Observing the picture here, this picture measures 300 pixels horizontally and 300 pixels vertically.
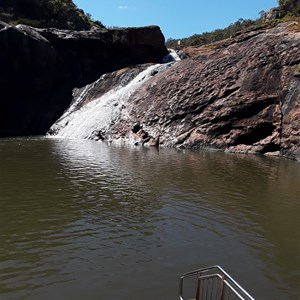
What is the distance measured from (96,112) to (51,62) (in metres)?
15.5

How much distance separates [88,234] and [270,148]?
24.9m

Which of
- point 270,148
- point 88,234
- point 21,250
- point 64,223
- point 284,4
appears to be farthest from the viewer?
point 284,4

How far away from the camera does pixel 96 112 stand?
49750 mm

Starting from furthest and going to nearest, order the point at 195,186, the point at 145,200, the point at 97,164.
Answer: the point at 97,164
the point at 195,186
the point at 145,200

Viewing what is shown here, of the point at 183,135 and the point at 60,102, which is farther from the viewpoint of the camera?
the point at 60,102

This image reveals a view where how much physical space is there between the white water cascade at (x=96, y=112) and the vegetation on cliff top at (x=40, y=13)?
3325 centimetres

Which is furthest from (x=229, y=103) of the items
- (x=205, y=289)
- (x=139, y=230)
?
(x=205, y=289)

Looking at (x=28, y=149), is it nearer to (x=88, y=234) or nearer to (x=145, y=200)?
(x=145, y=200)

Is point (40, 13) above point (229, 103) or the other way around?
above

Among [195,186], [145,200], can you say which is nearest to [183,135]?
[195,186]

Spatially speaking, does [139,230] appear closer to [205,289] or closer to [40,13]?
[205,289]

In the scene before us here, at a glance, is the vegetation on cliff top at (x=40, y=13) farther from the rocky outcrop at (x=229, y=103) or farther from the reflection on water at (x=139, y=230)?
the reflection on water at (x=139, y=230)

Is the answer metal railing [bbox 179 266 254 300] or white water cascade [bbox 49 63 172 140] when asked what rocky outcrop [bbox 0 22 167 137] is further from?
metal railing [bbox 179 266 254 300]

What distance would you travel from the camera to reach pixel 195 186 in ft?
65.0
